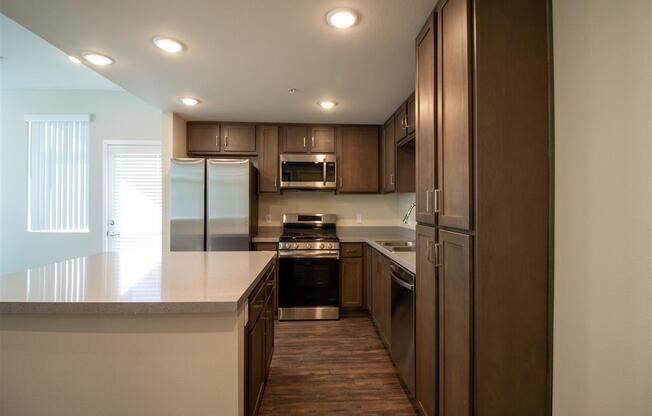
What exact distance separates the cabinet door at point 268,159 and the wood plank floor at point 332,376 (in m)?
1.73

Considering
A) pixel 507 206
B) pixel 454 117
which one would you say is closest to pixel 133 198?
pixel 454 117

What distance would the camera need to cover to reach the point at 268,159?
11.7ft

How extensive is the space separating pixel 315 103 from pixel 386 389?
2.61 metres

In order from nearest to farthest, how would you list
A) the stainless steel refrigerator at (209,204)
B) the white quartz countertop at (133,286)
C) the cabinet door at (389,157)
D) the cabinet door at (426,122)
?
the white quartz countertop at (133,286) < the cabinet door at (426,122) < the stainless steel refrigerator at (209,204) < the cabinet door at (389,157)

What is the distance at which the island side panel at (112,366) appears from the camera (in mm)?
1064

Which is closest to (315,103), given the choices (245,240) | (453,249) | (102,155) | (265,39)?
(265,39)

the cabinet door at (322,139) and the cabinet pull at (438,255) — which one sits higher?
the cabinet door at (322,139)

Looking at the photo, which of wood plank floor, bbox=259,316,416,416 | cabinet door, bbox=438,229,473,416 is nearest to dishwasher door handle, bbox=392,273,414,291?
cabinet door, bbox=438,229,473,416

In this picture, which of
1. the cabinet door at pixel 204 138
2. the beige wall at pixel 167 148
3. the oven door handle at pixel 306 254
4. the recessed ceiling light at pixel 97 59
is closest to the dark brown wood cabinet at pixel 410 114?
the oven door handle at pixel 306 254

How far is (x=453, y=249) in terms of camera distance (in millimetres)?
1255

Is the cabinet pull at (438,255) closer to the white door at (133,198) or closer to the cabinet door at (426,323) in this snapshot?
the cabinet door at (426,323)

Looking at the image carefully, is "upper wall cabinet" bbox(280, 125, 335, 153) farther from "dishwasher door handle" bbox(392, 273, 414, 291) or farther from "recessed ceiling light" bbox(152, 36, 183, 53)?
"dishwasher door handle" bbox(392, 273, 414, 291)

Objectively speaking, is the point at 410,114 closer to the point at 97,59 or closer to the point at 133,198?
the point at 97,59

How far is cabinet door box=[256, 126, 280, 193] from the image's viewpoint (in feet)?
11.7
